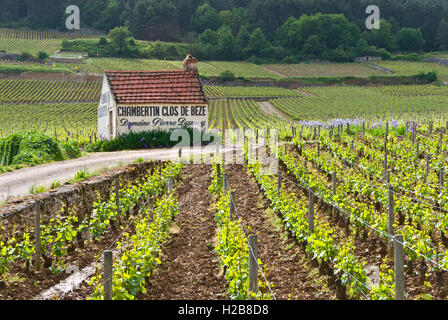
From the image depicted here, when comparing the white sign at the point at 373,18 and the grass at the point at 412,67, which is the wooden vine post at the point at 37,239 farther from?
the white sign at the point at 373,18

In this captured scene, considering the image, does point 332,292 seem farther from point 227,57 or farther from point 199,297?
point 227,57

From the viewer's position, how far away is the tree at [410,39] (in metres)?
110

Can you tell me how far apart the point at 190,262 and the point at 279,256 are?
146 cm

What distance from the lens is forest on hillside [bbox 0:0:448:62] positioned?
103500 millimetres

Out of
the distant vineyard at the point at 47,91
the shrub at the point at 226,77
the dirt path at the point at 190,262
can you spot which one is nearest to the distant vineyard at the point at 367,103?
the shrub at the point at 226,77

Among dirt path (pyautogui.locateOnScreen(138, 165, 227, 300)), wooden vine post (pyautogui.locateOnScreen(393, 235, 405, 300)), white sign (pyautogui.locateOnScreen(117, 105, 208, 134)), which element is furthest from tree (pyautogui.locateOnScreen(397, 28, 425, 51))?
wooden vine post (pyautogui.locateOnScreen(393, 235, 405, 300))

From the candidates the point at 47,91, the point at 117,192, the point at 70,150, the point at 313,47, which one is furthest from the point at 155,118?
the point at 313,47

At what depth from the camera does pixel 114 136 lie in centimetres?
2466

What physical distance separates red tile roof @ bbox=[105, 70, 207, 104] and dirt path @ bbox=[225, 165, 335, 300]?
38.2 ft

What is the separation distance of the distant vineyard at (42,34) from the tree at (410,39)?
206ft

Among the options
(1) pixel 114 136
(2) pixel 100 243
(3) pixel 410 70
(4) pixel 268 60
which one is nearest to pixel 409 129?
(1) pixel 114 136

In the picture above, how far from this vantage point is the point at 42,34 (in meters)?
112

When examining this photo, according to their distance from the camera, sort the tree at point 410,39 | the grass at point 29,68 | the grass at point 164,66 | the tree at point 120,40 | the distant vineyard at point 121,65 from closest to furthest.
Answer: the grass at point 29,68 < the distant vineyard at point 121,65 < the grass at point 164,66 < the tree at point 120,40 < the tree at point 410,39

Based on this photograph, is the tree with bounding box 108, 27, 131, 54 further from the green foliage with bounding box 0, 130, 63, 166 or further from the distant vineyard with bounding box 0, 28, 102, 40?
the green foliage with bounding box 0, 130, 63, 166
